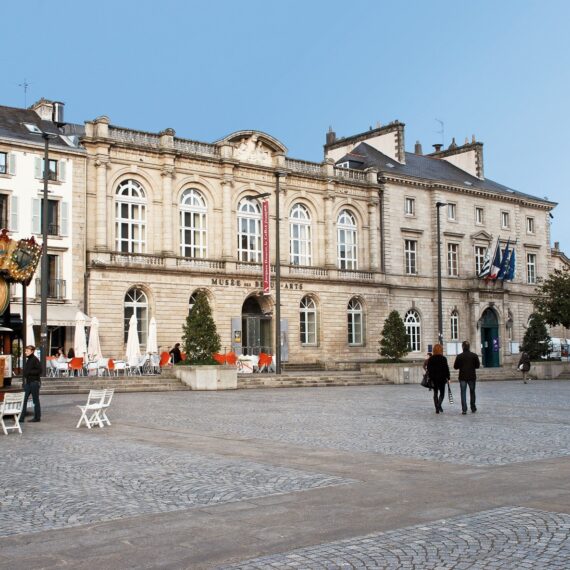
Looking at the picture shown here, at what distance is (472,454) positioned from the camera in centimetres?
1211

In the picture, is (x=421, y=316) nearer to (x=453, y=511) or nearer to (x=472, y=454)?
(x=472, y=454)

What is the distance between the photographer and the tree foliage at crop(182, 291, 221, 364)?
30.4 meters

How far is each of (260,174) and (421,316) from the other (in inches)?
567

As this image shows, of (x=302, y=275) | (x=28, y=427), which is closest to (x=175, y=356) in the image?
(x=302, y=275)

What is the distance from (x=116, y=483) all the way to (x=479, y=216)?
160ft

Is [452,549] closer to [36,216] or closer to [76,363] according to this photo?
[76,363]

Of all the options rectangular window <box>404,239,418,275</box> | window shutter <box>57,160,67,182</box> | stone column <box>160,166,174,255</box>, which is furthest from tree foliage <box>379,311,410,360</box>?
window shutter <box>57,160,67,182</box>

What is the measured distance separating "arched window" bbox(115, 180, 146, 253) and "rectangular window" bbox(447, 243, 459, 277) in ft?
71.7

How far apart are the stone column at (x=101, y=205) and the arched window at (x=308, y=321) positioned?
12.2 meters

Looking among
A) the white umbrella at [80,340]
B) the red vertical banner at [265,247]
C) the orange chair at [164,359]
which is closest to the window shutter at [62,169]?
the white umbrella at [80,340]

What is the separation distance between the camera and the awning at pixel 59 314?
3562 cm

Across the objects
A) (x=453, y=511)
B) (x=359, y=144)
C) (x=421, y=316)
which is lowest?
(x=453, y=511)

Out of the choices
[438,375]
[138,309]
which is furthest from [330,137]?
[438,375]

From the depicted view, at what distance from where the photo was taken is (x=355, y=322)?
48.7 metres
